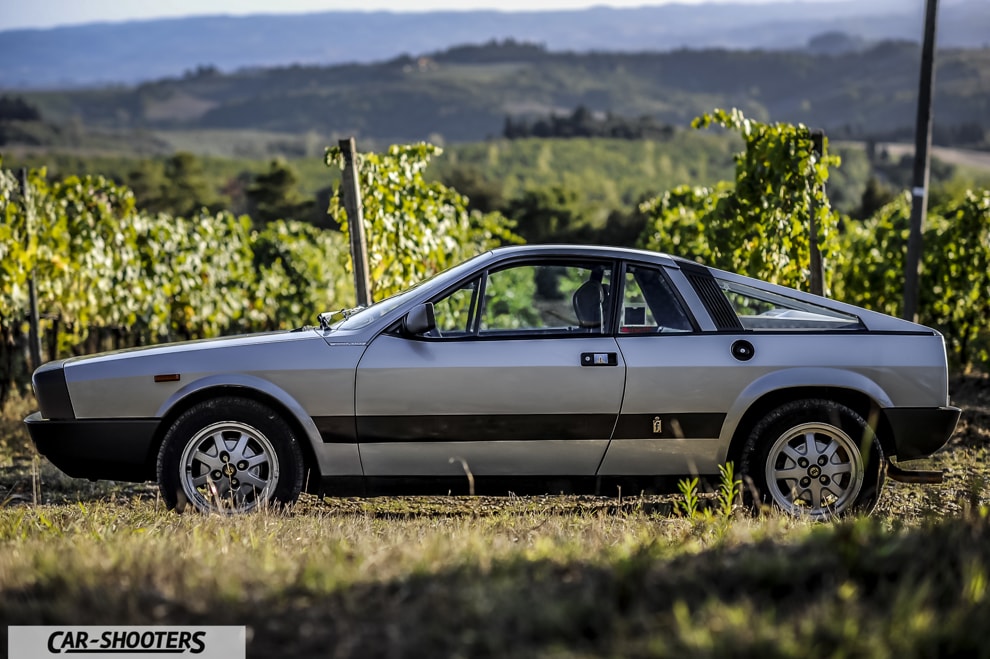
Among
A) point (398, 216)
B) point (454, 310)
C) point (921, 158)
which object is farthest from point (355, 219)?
point (921, 158)

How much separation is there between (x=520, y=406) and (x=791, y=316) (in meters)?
1.61

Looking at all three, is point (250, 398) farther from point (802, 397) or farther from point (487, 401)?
point (802, 397)

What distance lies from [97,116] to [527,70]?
254ft

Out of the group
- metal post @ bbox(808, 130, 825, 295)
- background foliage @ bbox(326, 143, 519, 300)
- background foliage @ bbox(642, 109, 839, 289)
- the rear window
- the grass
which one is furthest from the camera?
background foliage @ bbox(326, 143, 519, 300)

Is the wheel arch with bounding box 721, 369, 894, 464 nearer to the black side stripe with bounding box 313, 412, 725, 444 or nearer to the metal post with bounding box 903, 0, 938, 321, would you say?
the black side stripe with bounding box 313, 412, 725, 444

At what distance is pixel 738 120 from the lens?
9.18 metres

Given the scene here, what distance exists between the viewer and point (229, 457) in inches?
214

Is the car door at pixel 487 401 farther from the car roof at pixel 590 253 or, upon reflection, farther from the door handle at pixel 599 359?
the car roof at pixel 590 253

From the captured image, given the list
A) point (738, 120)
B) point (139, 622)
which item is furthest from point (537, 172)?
point (139, 622)

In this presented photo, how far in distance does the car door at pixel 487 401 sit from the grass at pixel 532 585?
0.63 meters

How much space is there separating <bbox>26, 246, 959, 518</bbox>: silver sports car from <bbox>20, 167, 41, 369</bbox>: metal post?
6097mm

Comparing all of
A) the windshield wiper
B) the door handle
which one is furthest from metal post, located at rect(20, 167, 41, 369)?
the door handle

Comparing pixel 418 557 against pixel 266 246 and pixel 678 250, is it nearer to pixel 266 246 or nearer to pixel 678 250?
pixel 678 250

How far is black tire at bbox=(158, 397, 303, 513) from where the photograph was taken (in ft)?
17.7
